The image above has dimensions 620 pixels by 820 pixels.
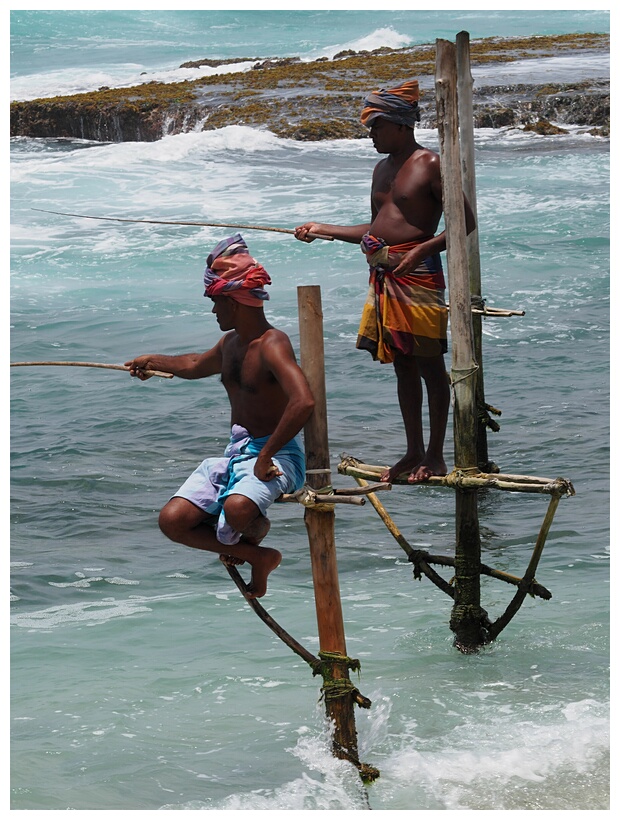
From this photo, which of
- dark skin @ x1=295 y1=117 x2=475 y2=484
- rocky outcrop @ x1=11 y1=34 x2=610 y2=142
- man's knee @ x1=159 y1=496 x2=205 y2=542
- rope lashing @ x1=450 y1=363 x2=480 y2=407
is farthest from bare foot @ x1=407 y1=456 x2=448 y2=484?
rocky outcrop @ x1=11 y1=34 x2=610 y2=142

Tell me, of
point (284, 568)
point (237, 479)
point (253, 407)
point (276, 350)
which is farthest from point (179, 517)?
point (284, 568)

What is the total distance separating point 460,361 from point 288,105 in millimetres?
26246

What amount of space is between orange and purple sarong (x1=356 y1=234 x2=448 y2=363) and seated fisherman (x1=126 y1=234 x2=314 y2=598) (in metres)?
1.01

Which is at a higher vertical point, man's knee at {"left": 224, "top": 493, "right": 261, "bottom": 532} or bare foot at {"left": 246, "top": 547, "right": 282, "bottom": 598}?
man's knee at {"left": 224, "top": 493, "right": 261, "bottom": 532}

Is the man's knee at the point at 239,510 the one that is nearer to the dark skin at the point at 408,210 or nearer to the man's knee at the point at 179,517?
the man's knee at the point at 179,517

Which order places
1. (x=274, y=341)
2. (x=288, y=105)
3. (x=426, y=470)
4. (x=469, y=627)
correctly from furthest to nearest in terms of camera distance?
(x=288, y=105)
(x=469, y=627)
(x=426, y=470)
(x=274, y=341)

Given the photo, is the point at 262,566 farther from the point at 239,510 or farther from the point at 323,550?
the point at 239,510

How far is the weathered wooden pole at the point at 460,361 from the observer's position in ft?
17.7

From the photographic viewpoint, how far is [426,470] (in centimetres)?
569

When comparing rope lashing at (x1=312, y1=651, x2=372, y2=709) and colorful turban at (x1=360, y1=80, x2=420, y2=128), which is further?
colorful turban at (x1=360, y1=80, x2=420, y2=128)

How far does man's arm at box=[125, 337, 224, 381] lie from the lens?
485 centimetres

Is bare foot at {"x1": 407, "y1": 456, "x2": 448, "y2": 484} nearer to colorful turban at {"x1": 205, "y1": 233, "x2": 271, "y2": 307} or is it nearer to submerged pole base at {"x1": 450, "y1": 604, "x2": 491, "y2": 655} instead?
submerged pole base at {"x1": 450, "y1": 604, "x2": 491, "y2": 655}

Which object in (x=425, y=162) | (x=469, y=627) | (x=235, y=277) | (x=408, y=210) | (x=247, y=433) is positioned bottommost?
(x=469, y=627)

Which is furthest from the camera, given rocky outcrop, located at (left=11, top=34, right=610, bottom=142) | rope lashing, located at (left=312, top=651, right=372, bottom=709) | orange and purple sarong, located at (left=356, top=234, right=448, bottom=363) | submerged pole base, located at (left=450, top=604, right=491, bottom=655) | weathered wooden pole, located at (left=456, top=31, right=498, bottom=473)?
rocky outcrop, located at (left=11, top=34, right=610, bottom=142)
